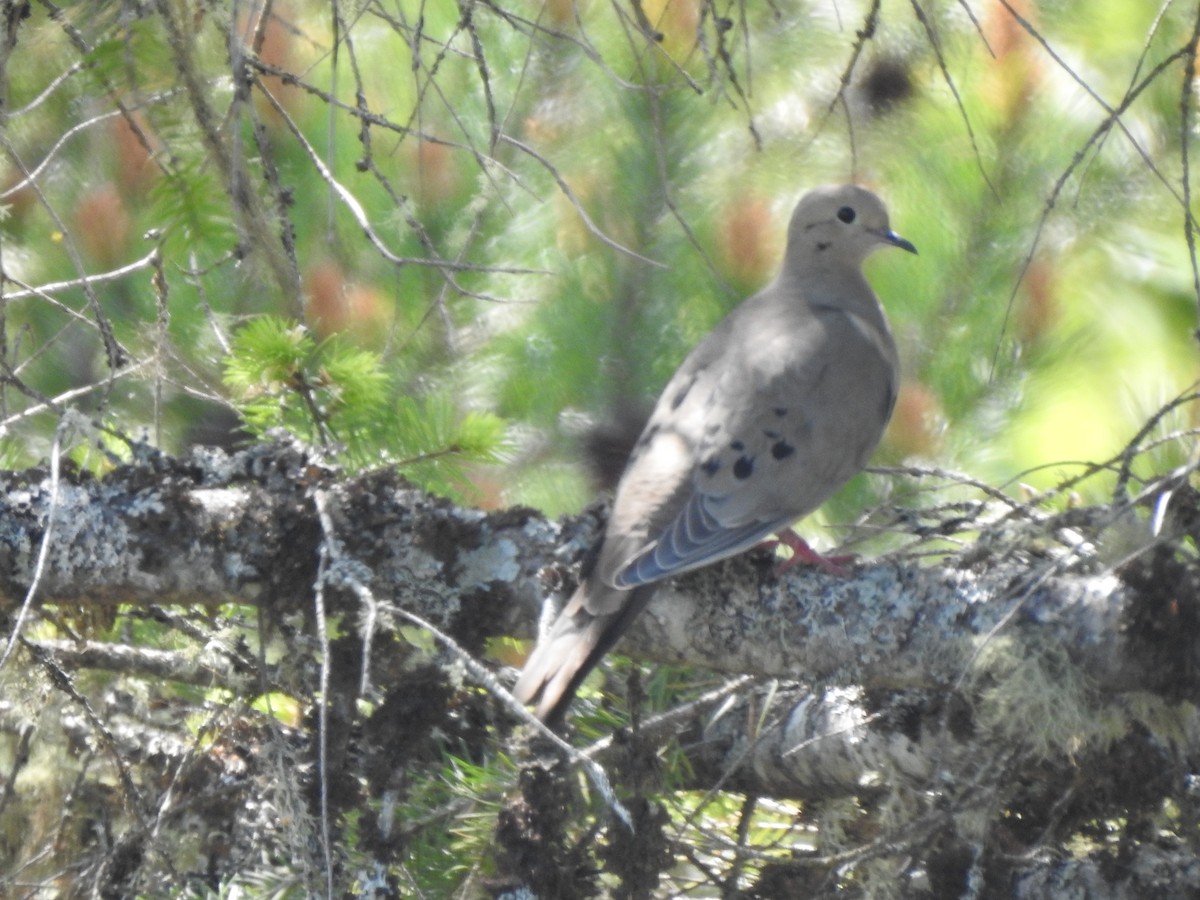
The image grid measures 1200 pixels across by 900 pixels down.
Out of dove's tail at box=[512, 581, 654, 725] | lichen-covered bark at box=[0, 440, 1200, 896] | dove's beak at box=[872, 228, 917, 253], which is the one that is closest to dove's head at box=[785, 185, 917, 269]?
dove's beak at box=[872, 228, 917, 253]

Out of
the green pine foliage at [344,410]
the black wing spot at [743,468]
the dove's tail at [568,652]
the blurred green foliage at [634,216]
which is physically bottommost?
the dove's tail at [568,652]

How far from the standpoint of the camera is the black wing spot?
252 cm

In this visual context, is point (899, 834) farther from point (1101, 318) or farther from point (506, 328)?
point (1101, 318)

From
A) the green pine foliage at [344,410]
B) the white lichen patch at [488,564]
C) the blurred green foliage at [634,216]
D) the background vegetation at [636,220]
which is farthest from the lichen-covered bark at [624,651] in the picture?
the blurred green foliage at [634,216]

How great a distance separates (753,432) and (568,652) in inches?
30.4

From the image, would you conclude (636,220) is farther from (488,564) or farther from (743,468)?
(488,564)

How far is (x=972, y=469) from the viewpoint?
9.38 ft

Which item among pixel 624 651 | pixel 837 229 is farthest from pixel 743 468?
pixel 837 229

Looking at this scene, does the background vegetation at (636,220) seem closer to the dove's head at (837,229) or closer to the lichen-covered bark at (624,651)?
the dove's head at (837,229)

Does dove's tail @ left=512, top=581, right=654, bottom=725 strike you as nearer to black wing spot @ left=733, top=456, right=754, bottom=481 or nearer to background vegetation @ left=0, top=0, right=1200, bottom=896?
black wing spot @ left=733, top=456, right=754, bottom=481

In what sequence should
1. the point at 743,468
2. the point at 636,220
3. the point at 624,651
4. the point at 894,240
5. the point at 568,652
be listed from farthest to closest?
1. the point at 894,240
2. the point at 636,220
3. the point at 743,468
4. the point at 624,651
5. the point at 568,652

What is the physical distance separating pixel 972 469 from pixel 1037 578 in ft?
3.34

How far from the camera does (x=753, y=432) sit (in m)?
2.62

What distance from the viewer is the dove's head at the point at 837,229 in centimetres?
298
